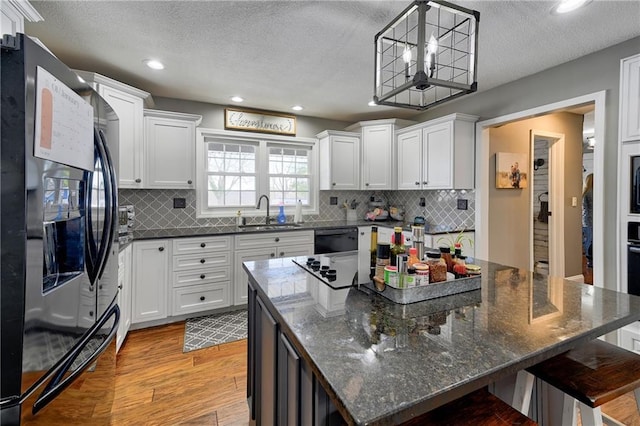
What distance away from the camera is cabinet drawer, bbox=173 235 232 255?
9.96ft

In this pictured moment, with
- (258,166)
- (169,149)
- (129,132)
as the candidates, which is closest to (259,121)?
(258,166)

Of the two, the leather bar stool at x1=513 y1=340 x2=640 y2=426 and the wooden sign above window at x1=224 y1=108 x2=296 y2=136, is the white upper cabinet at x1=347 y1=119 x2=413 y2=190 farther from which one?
the leather bar stool at x1=513 y1=340 x2=640 y2=426

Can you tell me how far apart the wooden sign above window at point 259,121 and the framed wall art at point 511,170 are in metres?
2.69

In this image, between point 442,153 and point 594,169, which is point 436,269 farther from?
point 442,153

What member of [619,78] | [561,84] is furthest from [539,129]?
[619,78]

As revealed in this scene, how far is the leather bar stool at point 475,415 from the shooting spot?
831 millimetres

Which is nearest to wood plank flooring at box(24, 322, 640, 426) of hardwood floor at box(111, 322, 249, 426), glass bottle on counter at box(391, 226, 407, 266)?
hardwood floor at box(111, 322, 249, 426)

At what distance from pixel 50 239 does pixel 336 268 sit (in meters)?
1.21

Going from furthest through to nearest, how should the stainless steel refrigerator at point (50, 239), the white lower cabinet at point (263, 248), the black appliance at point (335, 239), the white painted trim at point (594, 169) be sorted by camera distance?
the black appliance at point (335, 239) → the white lower cabinet at point (263, 248) → the white painted trim at point (594, 169) → the stainless steel refrigerator at point (50, 239)

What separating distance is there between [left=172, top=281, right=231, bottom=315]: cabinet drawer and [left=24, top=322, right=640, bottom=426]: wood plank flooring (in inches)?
16.8

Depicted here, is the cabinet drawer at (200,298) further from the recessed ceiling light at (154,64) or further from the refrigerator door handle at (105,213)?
the recessed ceiling light at (154,64)

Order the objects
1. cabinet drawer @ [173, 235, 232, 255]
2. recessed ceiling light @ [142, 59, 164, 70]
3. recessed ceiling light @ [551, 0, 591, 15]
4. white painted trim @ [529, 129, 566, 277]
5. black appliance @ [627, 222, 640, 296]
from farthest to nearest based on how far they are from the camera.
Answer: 1. white painted trim @ [529, 129, 566, 277]
2. cabinet drawer @ [173, 235, 232, 255]
3. recessed ceiling light @ [142, 59, 164, 70]
4. black appliance @ [627, 222, 640, 296]
5. recessed ceiling light @ [551, 0, 591, 15]

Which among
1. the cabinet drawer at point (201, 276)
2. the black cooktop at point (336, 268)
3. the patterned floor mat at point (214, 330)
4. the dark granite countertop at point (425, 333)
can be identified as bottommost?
the patterned floor mat at point (214, 330)

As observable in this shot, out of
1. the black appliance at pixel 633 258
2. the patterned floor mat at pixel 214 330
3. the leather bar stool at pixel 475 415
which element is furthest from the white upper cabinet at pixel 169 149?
the black appliance at pixel 633 258
